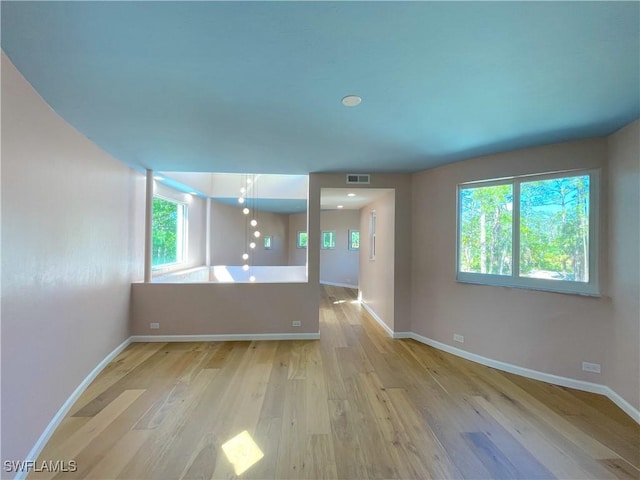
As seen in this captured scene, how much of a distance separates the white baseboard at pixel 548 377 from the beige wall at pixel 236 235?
5040 mm

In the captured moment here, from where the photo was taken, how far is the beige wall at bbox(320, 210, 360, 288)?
858 cm

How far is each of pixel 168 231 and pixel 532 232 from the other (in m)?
5.66

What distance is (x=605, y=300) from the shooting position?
102 inches

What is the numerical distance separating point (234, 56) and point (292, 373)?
2926 mm

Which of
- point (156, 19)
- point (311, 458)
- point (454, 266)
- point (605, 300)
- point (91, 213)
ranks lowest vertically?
point (311, 458)

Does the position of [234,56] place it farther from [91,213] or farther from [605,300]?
[605,300]

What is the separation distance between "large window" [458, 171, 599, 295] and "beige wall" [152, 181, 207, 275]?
16.4 ft

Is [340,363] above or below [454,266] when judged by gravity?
below

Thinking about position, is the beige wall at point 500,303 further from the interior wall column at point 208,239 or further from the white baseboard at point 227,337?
the interior wall column at point 208,239

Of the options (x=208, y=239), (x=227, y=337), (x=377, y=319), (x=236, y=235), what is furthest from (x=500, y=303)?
(x=236, y=235)

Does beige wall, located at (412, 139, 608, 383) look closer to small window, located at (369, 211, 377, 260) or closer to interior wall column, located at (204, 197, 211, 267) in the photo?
small window, located at (369, 211, 377, 260)

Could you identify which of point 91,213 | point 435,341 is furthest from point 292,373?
point 91,213

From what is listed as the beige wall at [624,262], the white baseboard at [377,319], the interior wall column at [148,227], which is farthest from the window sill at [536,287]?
the interior wall column at [148,227]

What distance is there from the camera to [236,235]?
7.16 meters
